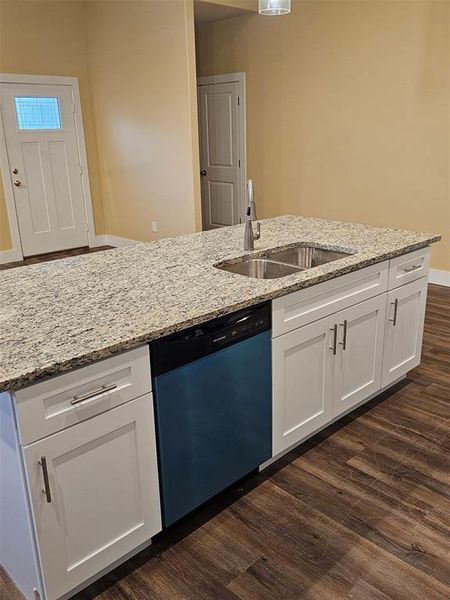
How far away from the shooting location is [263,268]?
260cm

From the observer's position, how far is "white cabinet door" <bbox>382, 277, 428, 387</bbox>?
8.86 feet

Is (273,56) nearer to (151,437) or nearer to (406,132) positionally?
(406,132)

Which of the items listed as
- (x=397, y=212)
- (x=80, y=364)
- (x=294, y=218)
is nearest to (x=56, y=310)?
(x=80, y=364)

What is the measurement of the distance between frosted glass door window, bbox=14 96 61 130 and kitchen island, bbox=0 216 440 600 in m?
4.17

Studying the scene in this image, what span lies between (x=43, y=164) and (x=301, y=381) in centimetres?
507

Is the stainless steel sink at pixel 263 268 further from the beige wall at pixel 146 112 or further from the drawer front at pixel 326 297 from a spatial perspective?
the beige wall at pixel 146 112

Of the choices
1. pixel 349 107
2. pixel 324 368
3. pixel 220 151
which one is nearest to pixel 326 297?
pixel 324 368

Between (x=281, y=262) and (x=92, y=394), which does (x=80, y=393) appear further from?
(x=281, y=262)

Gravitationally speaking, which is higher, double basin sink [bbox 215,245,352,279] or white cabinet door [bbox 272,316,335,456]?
double basin sink [bbox 215,245,352,279]

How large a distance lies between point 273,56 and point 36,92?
2741mm

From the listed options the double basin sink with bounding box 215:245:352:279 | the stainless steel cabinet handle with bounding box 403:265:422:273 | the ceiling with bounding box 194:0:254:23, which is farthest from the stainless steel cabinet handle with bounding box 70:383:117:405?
the ceiling with bounding box 194:0:254:23

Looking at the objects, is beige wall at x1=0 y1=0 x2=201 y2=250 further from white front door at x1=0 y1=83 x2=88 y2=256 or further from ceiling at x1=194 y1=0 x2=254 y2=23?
ceiling at x1=194 y1=0 x2=254 y2=23

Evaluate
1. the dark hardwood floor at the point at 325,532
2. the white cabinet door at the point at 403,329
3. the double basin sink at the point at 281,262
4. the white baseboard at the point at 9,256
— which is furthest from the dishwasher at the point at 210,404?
the white baseboard at the point at 9,256

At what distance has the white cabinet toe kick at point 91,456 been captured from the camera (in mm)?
1455
